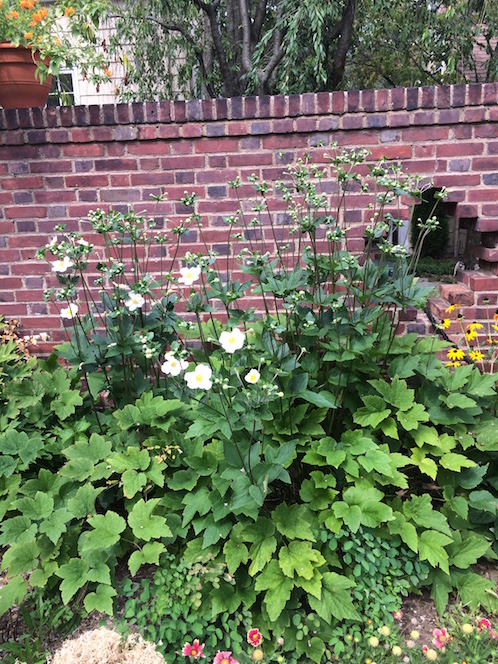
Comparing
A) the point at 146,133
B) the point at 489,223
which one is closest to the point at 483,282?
the point at 489,223

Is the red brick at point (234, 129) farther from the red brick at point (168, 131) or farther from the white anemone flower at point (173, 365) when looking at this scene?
the white anemone flower at point (173, 365)

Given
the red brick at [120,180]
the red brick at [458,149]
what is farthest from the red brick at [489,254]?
the red brick at [120,180]

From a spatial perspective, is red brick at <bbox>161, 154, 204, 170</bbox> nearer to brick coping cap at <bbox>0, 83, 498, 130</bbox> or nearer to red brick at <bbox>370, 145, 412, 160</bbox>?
brick coping cap at <bbox>0, 83, 498, 130</bbox>

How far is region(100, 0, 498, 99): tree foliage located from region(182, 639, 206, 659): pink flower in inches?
184

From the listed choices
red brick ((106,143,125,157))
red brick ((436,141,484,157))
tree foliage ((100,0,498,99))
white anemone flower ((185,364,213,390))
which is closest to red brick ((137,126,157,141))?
red brick ((106,143,125,157))

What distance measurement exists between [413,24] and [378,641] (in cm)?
677

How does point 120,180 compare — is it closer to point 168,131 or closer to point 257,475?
point 168,131

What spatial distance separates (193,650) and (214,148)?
226cm

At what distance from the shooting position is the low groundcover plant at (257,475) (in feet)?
Answer: 5.43

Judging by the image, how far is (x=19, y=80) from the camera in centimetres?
283

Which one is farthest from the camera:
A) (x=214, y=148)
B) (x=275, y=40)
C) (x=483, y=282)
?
(x=275, y=40)

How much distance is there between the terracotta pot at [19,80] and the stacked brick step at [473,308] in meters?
2.67

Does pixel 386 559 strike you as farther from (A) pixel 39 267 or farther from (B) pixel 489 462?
(A) pixel 39 267

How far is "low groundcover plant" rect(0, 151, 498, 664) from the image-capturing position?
1.66 meters
